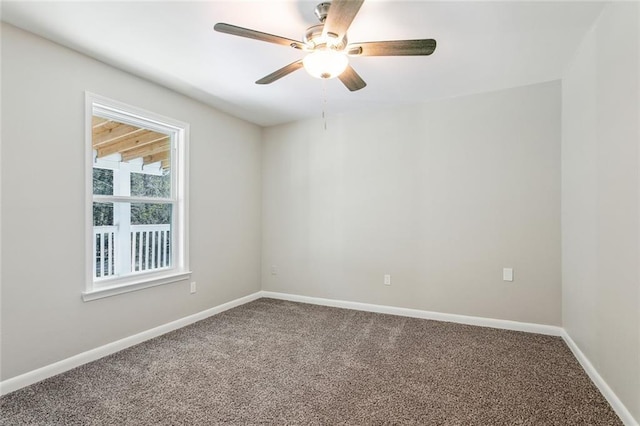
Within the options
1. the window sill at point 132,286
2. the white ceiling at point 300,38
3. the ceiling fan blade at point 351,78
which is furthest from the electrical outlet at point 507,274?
the window sill at point 132,286

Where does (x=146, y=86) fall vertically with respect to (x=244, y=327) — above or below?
above

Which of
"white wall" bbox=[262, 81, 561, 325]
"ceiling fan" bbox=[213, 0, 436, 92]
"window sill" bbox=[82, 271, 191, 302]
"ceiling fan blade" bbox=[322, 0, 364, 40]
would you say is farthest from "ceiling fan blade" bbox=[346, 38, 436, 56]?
"window sill" bbox=[82, 271, 191, 302]

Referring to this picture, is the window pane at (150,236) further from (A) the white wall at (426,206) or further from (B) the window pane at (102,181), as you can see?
(A) the white wall at (426,206)

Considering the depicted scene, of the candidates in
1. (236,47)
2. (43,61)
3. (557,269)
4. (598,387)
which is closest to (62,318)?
(43,61)

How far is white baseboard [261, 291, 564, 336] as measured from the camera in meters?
3.04

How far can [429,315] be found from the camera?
11.5 ft

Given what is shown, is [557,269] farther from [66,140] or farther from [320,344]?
[66,140]

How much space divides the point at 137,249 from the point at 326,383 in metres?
2.12

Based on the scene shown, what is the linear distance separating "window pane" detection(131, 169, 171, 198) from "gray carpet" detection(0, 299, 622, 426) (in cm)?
135

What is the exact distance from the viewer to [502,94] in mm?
3182

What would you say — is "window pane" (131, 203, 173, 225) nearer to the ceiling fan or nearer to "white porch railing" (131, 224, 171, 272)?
"white porch railing" (131, 224, 171, 272)

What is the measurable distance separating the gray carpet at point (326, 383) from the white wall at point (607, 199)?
338 millimetres

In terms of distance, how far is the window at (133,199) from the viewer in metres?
2.63

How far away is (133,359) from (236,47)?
8.22 feet
